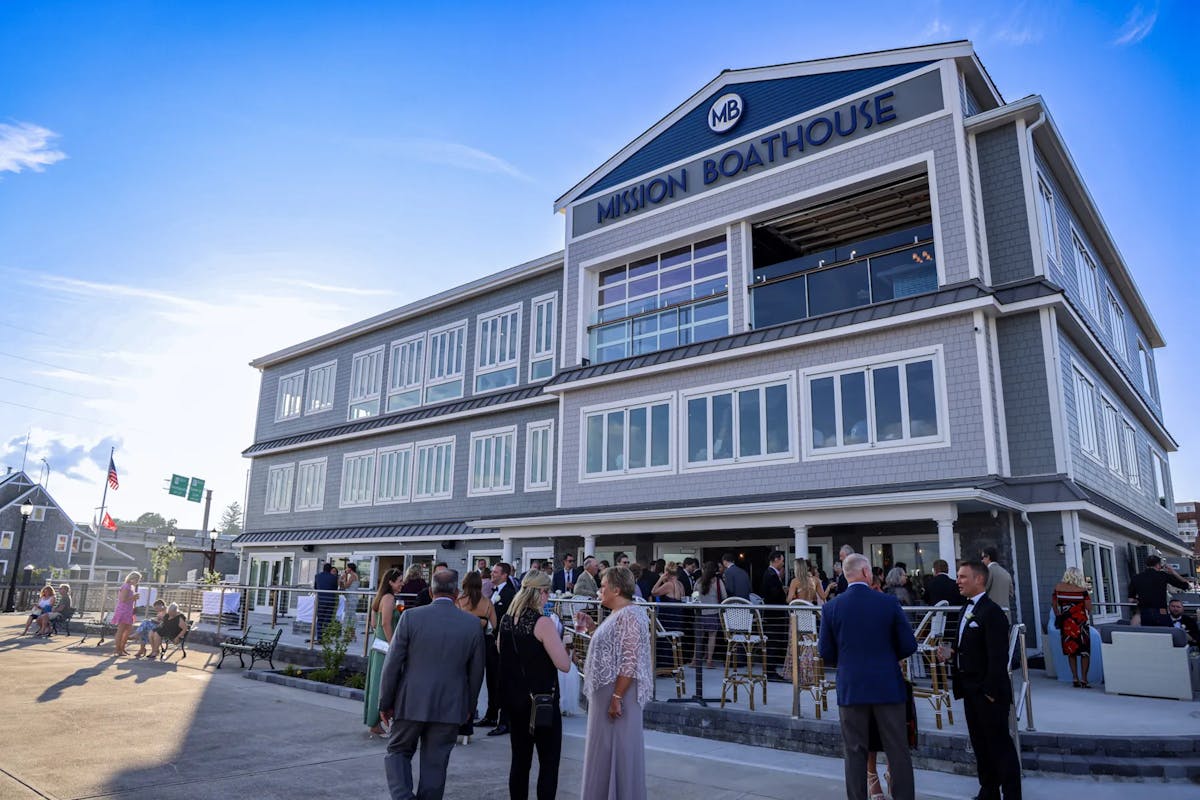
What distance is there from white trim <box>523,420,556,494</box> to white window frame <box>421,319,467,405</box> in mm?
3440

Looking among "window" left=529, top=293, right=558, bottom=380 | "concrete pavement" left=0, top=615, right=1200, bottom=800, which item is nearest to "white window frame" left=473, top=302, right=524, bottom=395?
"window" left=529, top=293, right=558, bottom=380

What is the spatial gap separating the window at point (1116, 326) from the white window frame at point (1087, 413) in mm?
4852

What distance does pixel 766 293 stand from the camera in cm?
1684

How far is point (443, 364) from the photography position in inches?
A: 1003

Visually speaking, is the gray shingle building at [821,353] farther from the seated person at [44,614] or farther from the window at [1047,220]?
the seated person at [44,614]

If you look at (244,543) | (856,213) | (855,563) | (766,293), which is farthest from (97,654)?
(856,213)

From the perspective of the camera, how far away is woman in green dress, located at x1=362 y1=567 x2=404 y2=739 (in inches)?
332

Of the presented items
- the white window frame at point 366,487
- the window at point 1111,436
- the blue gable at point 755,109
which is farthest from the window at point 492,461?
the window at point 1111,436

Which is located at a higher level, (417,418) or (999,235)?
(999,235)

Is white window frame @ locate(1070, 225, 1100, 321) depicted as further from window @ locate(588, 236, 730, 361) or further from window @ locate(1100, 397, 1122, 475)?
window @ locate(588, 236, 730, 361)

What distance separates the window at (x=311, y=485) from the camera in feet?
93.2

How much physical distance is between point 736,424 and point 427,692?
12.1 metres

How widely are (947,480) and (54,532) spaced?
202ft

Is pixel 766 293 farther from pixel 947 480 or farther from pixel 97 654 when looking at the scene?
pixel 97 654
